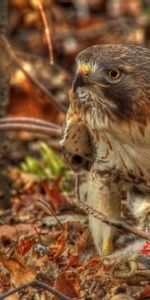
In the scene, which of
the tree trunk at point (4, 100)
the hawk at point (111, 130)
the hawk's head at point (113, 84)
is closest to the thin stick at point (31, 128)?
the tree trunk at point (4, 100)

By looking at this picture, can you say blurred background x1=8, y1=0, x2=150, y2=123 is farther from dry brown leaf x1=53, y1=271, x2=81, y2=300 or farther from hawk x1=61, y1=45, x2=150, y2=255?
dry brown leaf x1=53, y1=271, x2=81, y2=300

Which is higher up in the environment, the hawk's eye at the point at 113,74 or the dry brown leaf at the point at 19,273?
the hawk's eye at the point at 113,74

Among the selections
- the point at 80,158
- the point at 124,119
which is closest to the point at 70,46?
the point at 80,158

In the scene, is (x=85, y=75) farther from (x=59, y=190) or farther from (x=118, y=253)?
(x=59, y=190)

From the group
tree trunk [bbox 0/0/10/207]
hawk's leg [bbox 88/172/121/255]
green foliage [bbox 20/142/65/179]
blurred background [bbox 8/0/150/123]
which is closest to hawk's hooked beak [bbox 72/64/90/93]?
hawk's leg [bbox 88/172/121/255]

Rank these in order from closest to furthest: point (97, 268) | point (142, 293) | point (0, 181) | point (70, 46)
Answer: point (142, 293) → point (97, 268) → point (0, 181) → point (70, 46)

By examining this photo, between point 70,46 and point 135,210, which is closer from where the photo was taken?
point 135,210

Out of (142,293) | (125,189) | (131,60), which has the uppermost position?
(131,60)

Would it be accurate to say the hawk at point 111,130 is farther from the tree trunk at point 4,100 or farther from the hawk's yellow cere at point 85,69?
the tree trunk at point 4,100
